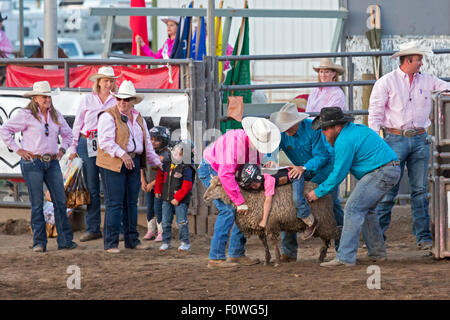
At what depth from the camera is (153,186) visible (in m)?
9.66

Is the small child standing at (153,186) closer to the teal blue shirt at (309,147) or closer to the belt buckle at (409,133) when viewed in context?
the teal blue shirt at (309,147)

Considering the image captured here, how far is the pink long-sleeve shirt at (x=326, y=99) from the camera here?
397 inches

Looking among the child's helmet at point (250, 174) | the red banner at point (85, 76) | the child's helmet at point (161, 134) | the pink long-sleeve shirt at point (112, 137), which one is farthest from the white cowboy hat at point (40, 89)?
the child's helmet at point (250, 174)

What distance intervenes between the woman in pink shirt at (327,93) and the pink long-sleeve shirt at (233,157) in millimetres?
2554

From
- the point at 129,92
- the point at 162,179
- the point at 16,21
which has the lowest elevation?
the point at 162,179

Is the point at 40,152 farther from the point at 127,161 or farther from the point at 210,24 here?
the point at 210,24

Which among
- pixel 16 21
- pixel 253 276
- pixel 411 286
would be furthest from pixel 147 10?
pixel 16 21

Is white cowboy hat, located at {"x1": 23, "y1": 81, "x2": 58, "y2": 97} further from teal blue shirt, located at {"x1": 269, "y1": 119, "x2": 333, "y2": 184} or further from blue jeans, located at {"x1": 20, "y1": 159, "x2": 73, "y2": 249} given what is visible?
teal blue shirt, located at {"x1": 269, "y1": 119, "x2": 333, "y2": 184}

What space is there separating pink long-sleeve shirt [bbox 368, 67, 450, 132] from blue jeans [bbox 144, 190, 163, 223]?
2609mm

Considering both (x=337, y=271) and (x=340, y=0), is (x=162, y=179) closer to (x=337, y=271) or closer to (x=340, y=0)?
(x=337, y=271)

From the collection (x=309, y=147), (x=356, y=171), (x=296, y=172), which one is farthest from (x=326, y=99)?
(x=296, y=172)

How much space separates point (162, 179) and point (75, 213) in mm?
1842

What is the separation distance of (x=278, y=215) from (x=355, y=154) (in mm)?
912

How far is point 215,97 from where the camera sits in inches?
400
